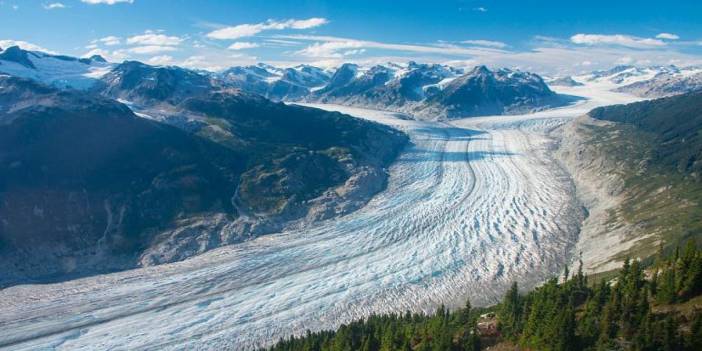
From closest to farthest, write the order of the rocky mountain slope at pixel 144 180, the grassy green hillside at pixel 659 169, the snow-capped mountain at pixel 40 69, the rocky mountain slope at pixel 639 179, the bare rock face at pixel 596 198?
1. the grassy green hillside at pixel 659 169
2. the rocky mountain slope at pixel 639 179
3. the bare rock face at pixel 596 198
4. the rocky mountain slope at pixel 144 180
5. the snow-capped mountain at pixel 40 69

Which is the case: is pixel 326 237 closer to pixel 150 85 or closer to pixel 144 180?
pixel 144 180

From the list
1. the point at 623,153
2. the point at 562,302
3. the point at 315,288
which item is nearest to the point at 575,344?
the point at 562,302

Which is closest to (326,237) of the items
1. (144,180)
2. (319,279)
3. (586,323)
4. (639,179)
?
(319,279)

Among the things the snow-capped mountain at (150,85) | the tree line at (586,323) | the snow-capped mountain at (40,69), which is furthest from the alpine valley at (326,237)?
the snow-capped mountain at (40,69)

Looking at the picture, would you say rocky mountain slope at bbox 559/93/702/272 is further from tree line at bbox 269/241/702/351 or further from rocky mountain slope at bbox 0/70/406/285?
rocky mountain slope at bbox 0/70/406/285

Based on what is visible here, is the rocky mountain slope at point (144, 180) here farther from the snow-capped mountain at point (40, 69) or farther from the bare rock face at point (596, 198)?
the snow-capped mountain at point (40, 69)

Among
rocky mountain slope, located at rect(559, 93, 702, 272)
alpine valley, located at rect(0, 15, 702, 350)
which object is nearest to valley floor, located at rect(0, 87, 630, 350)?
Result: alpine valley, located at rect(0, 15, 702, 350)

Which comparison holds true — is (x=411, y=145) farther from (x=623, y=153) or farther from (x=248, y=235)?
(x=248, y=235)
